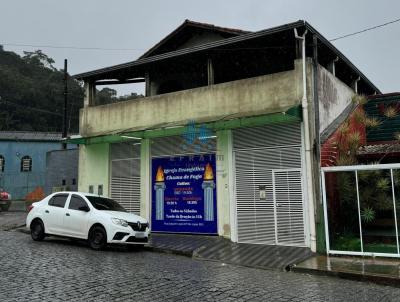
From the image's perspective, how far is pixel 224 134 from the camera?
14.6 m

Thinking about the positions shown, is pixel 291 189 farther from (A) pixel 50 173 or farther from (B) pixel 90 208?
(A) pixel 50 173

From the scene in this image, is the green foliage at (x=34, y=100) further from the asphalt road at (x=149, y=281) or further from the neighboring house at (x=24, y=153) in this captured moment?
the asphalt road at (x=149, y=281)

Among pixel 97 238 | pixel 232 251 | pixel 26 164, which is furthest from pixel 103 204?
pixel 26 164

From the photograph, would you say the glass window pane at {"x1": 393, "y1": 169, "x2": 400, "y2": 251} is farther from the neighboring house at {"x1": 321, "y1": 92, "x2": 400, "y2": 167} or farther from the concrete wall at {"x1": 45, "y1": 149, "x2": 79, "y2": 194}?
the concrete wall at {"x1": 45, "y1": 149, "x2": 79, "y2": 194}

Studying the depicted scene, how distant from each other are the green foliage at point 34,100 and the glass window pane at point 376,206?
40554 mm

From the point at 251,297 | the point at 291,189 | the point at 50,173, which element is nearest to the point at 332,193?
the point at 291,189

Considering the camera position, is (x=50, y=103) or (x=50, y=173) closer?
(x=50, y=173)

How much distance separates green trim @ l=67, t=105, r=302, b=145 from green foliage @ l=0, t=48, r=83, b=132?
33242 mm

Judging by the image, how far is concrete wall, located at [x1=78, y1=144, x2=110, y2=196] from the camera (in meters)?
17.7

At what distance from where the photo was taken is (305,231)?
12539 millimetres

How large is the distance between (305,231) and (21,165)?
104 feet

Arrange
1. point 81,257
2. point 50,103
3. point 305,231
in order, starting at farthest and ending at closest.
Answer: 1. point 50,103
2. point 305,231
3. point 81,257

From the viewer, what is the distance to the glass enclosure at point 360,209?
37.9ft

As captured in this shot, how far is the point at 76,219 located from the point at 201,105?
230 inches
